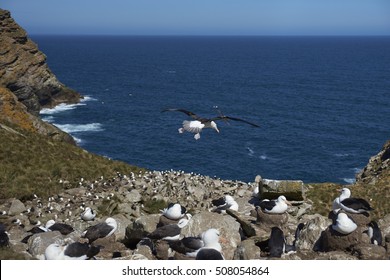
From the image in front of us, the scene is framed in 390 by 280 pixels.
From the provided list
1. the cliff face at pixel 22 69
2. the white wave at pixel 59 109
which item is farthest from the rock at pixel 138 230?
the white wave at pixel 59 109

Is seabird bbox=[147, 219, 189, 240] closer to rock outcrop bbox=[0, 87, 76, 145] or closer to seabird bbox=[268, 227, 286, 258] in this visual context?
seabird bbox=[268, 227, 286, 258]

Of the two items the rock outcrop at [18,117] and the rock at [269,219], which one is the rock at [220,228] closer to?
the rock at [269,219]

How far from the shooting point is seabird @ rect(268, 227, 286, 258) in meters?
15.8

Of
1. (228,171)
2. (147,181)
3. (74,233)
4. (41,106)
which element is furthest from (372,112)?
(74,233)

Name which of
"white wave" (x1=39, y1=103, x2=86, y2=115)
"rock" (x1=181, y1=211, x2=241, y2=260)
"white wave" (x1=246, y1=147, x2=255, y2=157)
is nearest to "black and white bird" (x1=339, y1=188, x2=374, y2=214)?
"rock" (x1=181, y1=211, x2=241, y2=260)

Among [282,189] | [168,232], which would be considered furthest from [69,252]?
[282,189]

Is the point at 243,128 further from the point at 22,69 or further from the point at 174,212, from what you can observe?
the point at 174,212

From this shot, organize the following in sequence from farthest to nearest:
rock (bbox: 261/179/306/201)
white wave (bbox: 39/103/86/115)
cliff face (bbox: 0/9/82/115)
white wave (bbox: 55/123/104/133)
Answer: white wave (bbox: 39/103/86/115) → cliff face (bbox: 0/9/82/115) → white wave (bbox: 55/123/104/133) → rock (bbox: 261/179/306/201)

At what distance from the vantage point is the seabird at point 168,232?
55.0 ft

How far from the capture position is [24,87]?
383 ft

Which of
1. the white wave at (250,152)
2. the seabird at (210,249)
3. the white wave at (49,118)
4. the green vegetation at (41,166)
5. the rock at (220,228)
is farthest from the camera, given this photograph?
the white wave at (49,118)

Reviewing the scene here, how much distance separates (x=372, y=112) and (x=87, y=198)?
12187cm

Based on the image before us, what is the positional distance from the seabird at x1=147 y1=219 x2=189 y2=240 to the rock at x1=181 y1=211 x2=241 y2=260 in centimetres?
22

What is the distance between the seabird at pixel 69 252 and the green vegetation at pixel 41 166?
13860 millimetres
